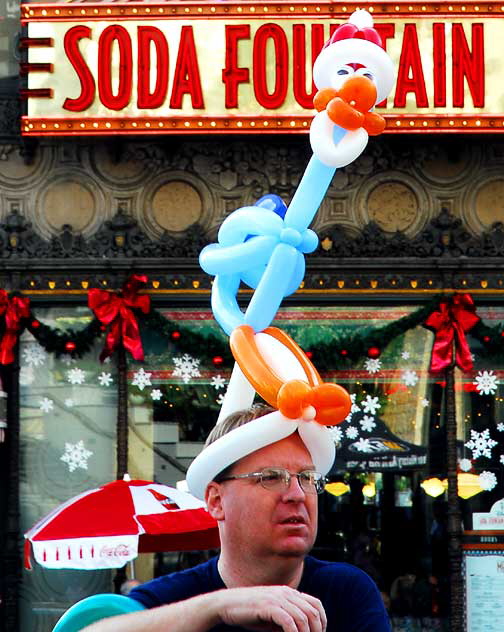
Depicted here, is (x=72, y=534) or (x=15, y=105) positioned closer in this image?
(x=72, y=534)

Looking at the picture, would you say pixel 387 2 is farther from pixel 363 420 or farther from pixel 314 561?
pixel 314 561

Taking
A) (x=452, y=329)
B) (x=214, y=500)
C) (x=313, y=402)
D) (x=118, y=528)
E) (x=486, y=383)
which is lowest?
(x=118, y=528)

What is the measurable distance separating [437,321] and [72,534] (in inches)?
176

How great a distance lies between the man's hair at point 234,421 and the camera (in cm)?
329

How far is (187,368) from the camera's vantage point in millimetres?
12359

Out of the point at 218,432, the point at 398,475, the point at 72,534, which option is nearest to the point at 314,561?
the point at 218,432

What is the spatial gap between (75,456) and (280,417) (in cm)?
927

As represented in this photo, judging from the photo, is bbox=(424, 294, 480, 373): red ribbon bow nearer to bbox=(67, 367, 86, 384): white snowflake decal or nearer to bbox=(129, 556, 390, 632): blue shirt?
bbox=(67, 367, 86, 384): white snowflake decal

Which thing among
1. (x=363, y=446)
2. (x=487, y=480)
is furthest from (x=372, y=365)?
(x=487, y=480)

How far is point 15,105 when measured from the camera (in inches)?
504

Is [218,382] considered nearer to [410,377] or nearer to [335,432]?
[335,432]

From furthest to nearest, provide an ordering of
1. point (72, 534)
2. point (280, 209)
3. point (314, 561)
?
point (72, 534), point (280, 209), point (314, 561)

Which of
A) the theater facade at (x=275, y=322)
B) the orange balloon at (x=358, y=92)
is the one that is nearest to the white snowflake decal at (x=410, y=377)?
the theater facade at (x=275, y=322)

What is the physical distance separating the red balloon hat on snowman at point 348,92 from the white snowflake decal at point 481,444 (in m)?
8.93
